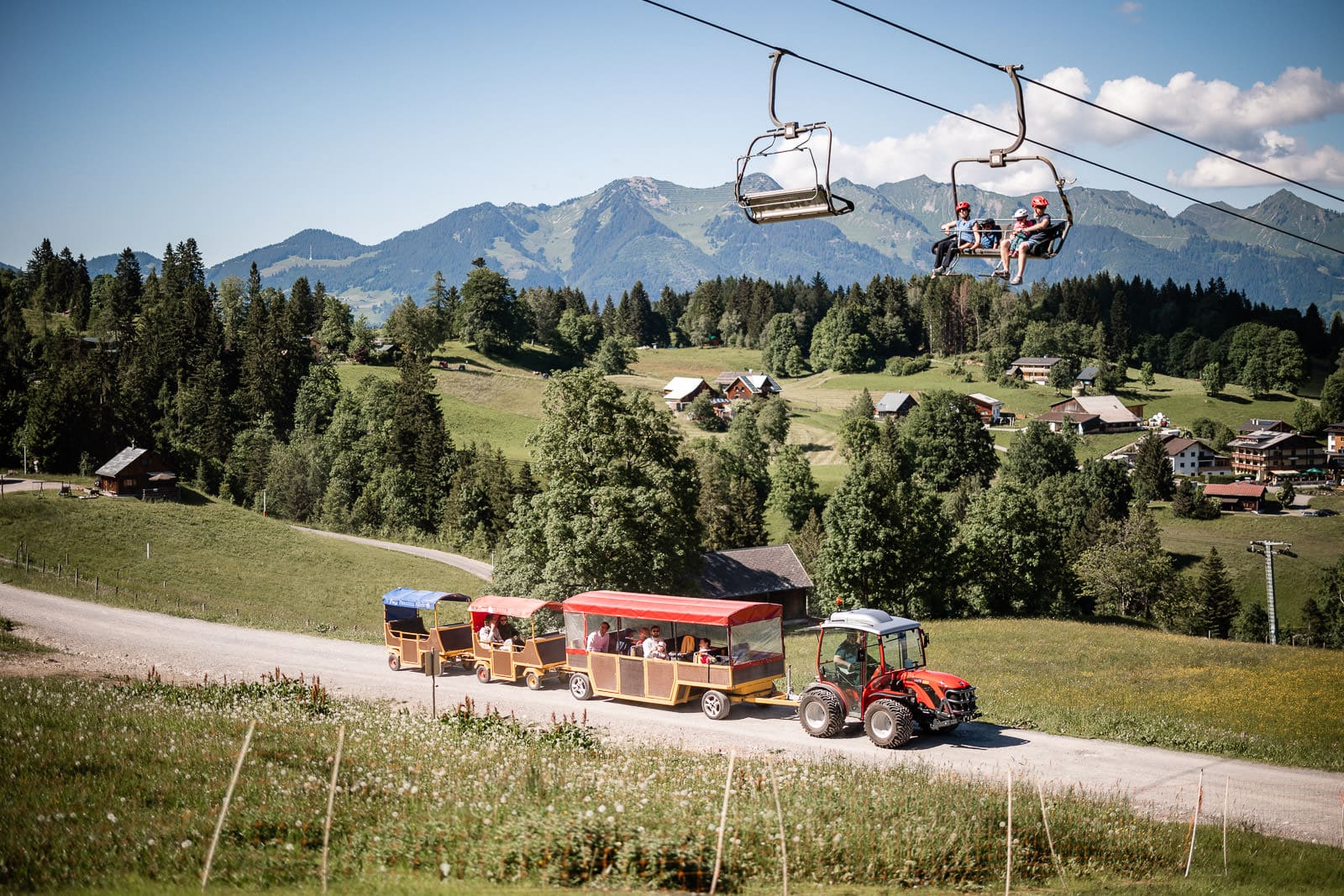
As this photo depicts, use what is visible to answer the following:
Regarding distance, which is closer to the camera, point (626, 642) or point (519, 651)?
point (626, 642)

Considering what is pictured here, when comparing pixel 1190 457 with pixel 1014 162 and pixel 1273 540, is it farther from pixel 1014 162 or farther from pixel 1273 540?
pixel 1014 162

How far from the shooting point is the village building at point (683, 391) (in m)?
138

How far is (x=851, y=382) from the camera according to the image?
157125 millimetres

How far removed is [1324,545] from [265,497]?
94125 mm

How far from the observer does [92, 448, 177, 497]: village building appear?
75562 millimetres

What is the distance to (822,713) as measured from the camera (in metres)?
22.1

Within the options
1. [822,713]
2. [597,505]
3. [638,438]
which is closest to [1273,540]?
[638,438]

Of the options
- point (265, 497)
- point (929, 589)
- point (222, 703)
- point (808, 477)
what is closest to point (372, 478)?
point (265, 497)

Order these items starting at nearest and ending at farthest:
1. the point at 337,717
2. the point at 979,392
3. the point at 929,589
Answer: the point at 337,717 → the point at 929,589 → the point at 979,392

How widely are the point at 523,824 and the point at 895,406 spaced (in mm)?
124739

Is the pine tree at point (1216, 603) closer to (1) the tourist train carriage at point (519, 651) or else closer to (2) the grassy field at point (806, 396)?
(2) the grassy field at point (806, 396)

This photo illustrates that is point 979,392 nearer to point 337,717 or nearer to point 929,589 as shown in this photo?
point 929,589

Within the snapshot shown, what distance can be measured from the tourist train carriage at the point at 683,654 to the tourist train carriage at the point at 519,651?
1287mm

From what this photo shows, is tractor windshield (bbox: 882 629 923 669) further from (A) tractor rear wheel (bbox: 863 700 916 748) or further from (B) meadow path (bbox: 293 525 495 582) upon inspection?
(B) meadow path (bbox: 293 525 495 582)
